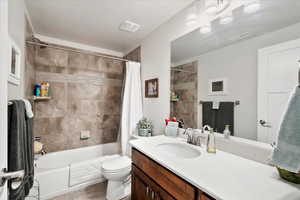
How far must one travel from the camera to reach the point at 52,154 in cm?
224

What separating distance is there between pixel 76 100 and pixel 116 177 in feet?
5.31

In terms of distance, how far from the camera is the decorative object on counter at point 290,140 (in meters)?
0.61

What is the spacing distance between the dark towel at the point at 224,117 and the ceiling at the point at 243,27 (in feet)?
1.81

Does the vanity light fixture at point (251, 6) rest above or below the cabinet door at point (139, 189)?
above

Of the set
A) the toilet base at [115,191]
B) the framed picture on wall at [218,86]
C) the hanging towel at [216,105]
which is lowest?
the toilet base at [115,191]

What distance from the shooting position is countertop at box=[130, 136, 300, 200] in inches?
23.7

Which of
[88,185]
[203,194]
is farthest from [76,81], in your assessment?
[203,194]

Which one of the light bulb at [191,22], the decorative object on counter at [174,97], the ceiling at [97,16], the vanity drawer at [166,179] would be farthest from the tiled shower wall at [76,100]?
the light bulb at [191,22]

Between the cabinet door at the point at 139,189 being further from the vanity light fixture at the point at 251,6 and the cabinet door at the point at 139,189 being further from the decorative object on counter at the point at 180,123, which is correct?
the vanity light fixture at the point at 251,6

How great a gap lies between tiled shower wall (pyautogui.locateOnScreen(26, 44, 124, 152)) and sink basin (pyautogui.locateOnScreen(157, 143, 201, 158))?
1.79 m

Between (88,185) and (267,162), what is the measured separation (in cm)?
222

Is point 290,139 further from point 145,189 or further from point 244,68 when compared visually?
point 145,189

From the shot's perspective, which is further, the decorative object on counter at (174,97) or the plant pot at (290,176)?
the decorative object on counter at (174,97)

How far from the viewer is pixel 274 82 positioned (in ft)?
2.97
